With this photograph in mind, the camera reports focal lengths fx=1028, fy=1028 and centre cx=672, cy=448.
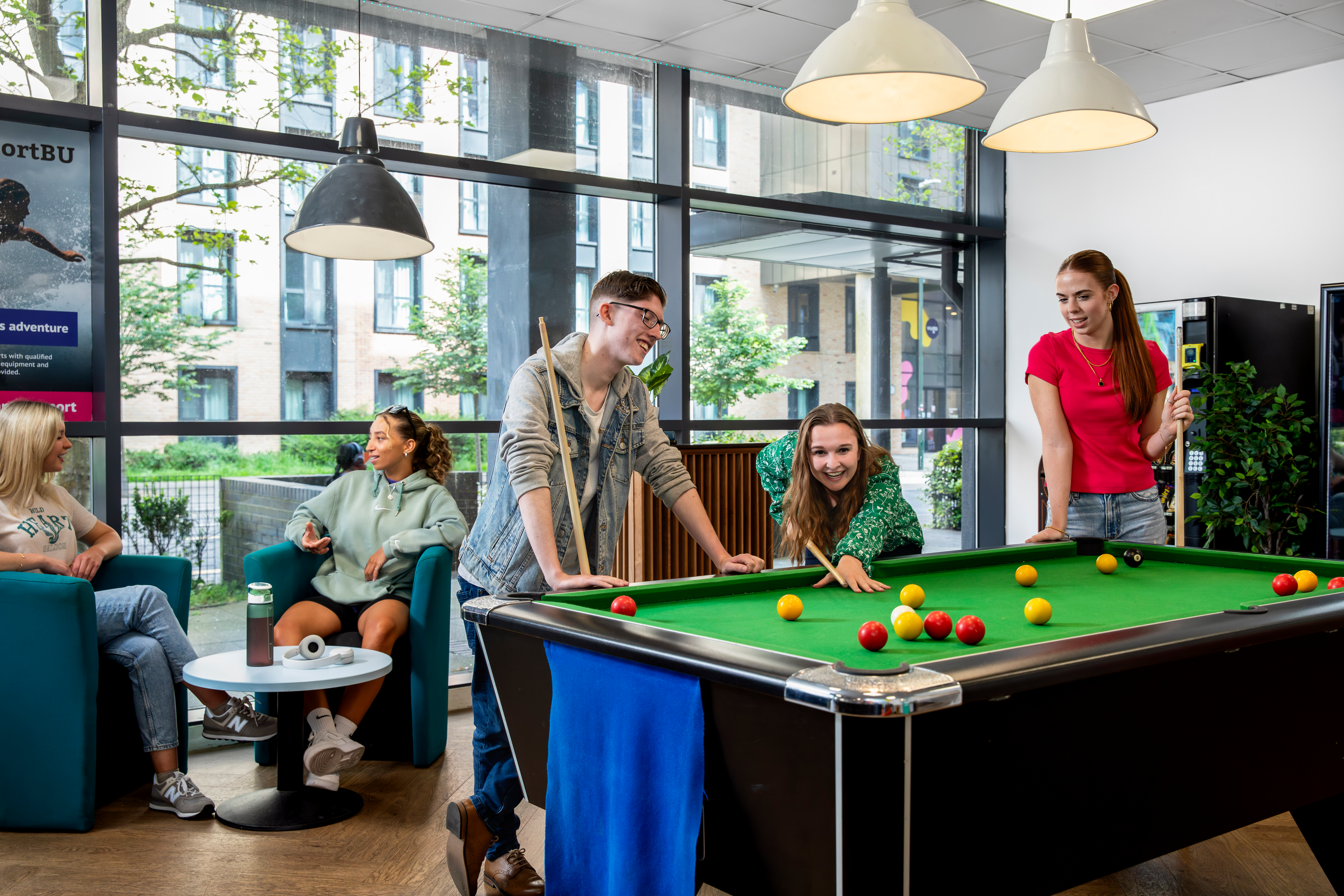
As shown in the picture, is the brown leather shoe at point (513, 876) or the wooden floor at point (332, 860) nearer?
the brown leather shoe at point (513, 876)

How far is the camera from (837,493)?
2.69 meters

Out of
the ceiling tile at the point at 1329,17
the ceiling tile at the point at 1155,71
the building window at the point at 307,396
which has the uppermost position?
the ceiling tile at the point at 1155,71

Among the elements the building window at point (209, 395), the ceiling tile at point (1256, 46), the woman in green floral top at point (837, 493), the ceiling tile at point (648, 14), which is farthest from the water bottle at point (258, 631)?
the ceiling tile at point (1256, 46)

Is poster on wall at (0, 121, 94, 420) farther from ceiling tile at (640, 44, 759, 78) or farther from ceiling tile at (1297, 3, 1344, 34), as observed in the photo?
ceiling tile at (1297, 3, 1344, 34)

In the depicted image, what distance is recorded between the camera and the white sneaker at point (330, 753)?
3.15 meters

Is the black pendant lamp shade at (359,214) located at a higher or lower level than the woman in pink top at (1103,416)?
higher

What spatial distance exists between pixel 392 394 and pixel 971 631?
11.0 feet

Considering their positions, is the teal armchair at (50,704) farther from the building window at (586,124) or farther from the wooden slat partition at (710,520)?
the building window at (586,124)

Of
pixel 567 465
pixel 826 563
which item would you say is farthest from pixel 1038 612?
pixel 567 465

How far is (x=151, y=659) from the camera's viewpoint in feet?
10.1

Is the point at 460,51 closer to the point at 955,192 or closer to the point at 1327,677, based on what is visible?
the point at 955,192

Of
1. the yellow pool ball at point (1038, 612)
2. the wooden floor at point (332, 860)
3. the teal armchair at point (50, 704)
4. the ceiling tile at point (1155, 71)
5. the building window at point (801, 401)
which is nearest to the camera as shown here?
the yellow pool ball at point (1038, 612)

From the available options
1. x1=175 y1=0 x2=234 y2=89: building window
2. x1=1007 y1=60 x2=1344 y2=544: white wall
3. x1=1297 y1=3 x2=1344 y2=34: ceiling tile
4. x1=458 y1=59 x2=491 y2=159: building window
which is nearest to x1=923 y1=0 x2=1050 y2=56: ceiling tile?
x1=1297 y1=3 x2=1344 y2=34: ceiling tile

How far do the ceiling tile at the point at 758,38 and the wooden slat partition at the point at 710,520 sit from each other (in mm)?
1863
